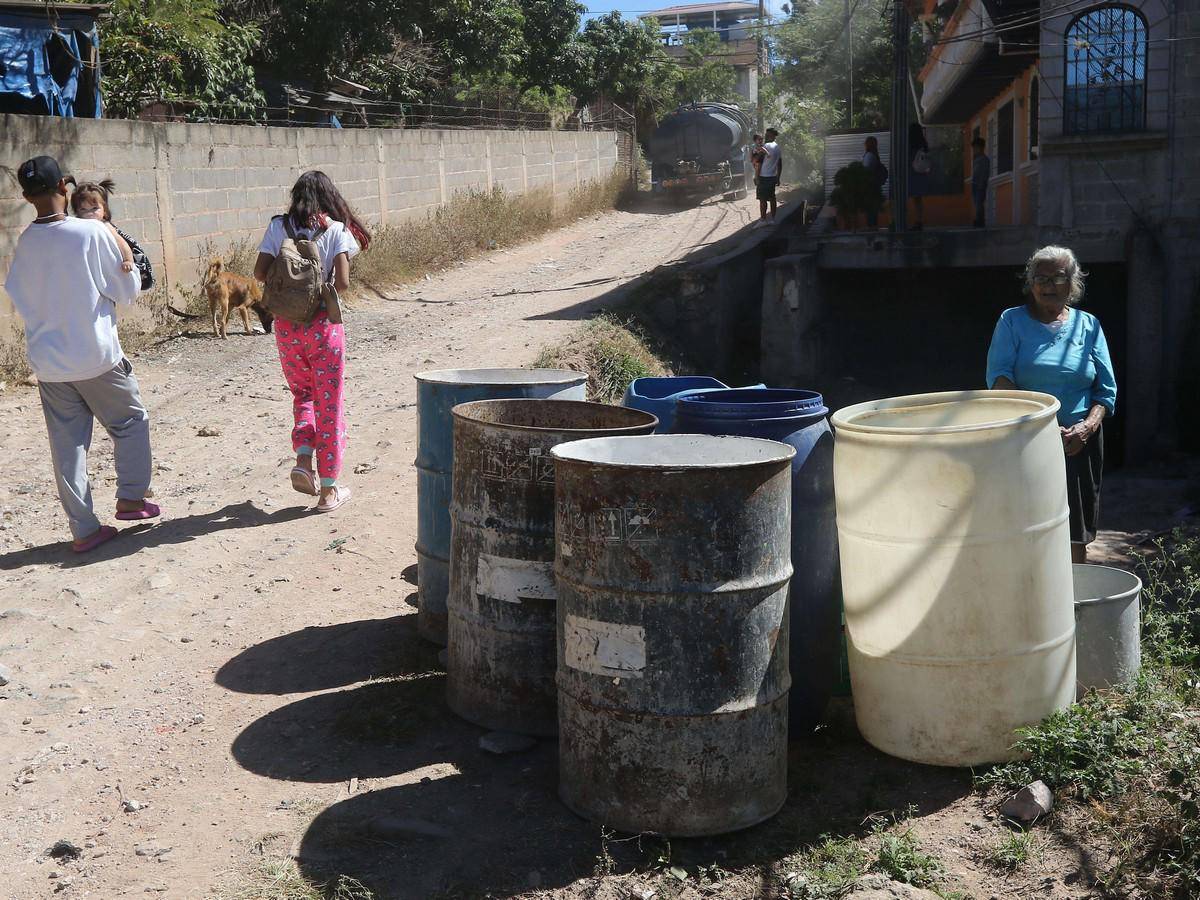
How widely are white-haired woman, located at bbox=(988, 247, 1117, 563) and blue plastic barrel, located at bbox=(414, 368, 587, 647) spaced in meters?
1.70

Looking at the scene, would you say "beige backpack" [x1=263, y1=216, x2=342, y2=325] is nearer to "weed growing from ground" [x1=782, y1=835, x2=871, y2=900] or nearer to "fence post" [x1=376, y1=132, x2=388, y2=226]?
"weed growing from ground" [x1=782, y1=835, x2=871, y2=900]

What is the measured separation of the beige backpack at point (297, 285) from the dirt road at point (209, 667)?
1093 millimetres

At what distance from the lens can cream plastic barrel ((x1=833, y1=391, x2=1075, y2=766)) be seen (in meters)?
3.51

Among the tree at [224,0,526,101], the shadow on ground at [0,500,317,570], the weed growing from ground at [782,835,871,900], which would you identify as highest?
the tree at [224,0,526,101]

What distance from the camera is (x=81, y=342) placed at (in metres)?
5.15

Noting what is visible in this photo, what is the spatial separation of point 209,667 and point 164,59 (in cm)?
1102

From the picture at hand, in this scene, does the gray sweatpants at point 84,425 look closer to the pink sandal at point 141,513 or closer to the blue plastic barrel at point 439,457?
the pink sandal at point 141,513

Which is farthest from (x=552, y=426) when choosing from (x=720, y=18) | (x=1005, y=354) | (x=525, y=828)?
(x=720, y=18)

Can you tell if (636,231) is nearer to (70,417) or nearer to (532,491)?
(70,417)

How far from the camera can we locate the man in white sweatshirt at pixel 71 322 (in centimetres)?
513

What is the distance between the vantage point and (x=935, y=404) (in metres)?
4.12

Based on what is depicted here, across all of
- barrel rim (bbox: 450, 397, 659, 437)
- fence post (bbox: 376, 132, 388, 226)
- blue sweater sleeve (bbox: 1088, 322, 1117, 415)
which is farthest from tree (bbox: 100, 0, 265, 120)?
blue sweater sleeve (bbox: 1088, 322, 1117, 415)

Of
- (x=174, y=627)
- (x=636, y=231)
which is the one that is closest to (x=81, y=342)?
(x=174, y=627)

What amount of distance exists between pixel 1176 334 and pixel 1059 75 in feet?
10.1
